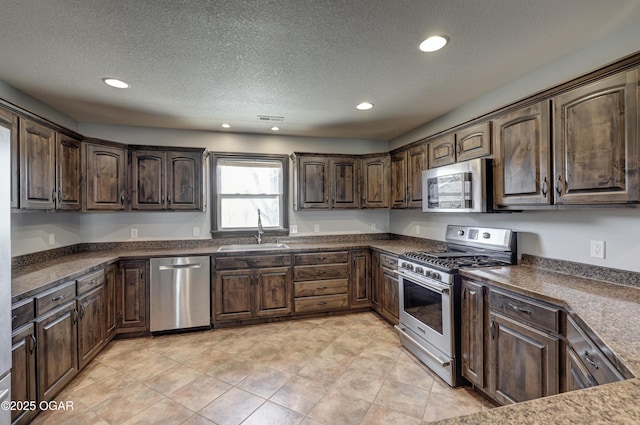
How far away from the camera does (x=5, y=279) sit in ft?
5.10

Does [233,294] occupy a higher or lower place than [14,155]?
lower

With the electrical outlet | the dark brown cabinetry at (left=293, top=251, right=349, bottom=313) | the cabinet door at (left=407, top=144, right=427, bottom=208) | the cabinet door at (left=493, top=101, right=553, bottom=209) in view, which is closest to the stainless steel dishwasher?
the dark brown cabinetry at (left=293, top=251, right=349, bottom=313)

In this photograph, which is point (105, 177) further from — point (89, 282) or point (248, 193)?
point (248, 193)

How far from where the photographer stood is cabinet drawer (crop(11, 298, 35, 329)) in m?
1.76

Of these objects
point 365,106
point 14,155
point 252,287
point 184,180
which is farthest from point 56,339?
point 365,106

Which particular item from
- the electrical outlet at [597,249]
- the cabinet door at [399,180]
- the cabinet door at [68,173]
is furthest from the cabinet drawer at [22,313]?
the electrical outlet at [597,249]

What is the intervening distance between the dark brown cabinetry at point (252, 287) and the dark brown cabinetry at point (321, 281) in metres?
0.12

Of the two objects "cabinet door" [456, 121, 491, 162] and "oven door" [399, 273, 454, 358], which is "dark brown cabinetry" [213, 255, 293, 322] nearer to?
"oven door" [399, 273, 454, 358]

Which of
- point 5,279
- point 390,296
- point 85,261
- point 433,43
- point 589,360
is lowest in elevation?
point 390,296

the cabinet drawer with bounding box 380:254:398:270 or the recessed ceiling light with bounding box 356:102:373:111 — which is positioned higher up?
the recessed ceiling light with bounding box 356:102:373:111

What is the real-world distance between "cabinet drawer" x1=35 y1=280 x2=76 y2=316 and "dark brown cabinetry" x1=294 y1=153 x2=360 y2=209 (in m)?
2.55

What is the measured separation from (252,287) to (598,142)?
3395 mm

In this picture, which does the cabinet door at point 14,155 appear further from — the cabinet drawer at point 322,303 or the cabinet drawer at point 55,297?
the cabinet drawer at point 322,303

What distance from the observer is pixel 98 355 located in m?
2.88
